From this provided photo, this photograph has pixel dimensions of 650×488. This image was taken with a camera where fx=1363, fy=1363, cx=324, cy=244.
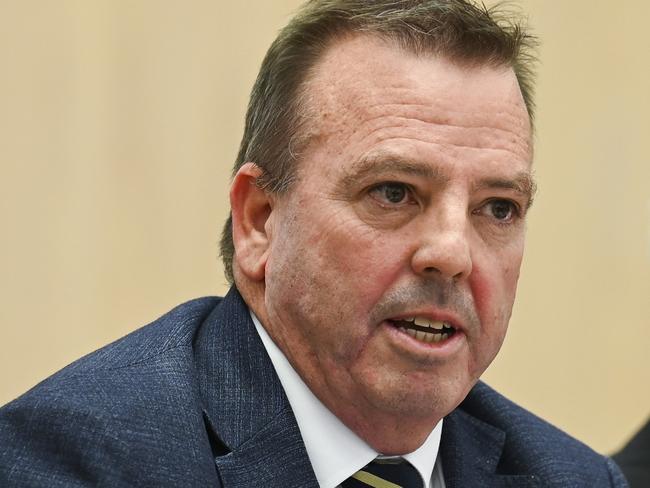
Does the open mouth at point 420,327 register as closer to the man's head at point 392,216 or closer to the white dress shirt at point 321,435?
the man's head at point 392,216

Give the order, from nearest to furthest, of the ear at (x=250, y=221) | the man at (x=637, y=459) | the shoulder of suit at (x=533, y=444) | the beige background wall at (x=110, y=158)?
the ear at (x=250, y=221)
the shoulder of suit at (x=533, y=444)
the man at (x=637, y=459)
the beige background wall at (x=110, y=158)

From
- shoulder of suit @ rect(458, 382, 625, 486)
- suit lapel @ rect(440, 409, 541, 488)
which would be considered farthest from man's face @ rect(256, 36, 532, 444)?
shoulder of suit @ rect(458, 382, 625, 486)

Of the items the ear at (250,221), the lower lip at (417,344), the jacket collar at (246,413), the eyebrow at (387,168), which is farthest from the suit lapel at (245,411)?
the eyebrow at (387,168)

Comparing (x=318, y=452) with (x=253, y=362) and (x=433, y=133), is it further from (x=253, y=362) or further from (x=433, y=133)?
(x=433, y=133)

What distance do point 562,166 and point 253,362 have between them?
338cm

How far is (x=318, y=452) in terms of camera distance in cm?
306

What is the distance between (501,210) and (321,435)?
0.66 m

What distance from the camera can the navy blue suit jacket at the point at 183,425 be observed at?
9.02 feet

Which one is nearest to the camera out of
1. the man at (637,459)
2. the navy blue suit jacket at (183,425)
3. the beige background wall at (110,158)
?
the navy blue suit jacket at (183,425)

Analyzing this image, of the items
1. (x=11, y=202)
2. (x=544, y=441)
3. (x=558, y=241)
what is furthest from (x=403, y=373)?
(x=558, y=241)

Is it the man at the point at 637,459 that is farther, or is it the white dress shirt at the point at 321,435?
the man at the point at 637,459

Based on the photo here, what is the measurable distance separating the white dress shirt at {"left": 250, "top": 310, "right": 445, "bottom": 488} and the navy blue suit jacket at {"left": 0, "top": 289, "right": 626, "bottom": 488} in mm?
43

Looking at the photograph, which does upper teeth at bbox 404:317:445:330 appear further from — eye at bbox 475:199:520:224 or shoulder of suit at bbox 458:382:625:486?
shoulder of suit at bbox 458:382:625:486

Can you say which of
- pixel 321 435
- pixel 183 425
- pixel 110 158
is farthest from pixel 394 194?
pixel 110 158
